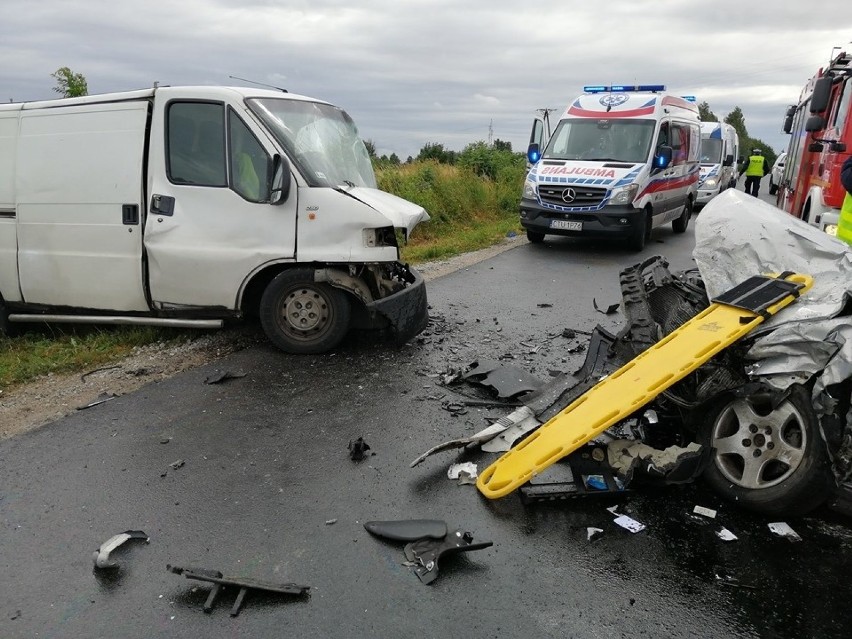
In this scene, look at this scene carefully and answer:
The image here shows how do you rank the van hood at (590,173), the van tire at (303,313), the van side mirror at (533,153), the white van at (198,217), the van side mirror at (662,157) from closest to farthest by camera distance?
the white van at (198,217)
the van tire at (303,313)
the van hood at (590,173)
the van side mirror at (662,157)
the van side mirror at (533,153)

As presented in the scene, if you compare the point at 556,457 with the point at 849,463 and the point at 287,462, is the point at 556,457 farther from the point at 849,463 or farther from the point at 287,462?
the point at 287,462

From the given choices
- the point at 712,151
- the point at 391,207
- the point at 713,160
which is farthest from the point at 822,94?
the point at 712,151

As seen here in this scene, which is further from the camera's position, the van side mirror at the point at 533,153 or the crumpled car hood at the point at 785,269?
the van side mirror at the point at 533,153

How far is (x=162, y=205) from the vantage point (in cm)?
580

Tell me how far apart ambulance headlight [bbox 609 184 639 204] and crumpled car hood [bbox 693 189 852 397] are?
22.9 ft

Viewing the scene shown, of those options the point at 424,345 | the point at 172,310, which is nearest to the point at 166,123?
the point at 172,310

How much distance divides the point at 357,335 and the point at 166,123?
260 centimetres

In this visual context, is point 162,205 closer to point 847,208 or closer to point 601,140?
point 847,208

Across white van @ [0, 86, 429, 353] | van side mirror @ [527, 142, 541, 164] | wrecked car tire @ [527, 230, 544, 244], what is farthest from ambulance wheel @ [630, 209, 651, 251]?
white van @ [0, 86, 429, 353]

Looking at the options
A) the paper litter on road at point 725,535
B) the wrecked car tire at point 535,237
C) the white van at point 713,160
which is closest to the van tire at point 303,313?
the paper litter on road at point 725,535

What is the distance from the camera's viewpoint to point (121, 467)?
4.10 m

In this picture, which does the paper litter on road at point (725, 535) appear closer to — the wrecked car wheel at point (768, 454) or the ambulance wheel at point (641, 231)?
the wrecked car wheel at point (768, 454)

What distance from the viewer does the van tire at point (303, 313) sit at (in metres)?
5.86

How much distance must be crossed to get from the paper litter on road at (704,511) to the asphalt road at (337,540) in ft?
0.18
